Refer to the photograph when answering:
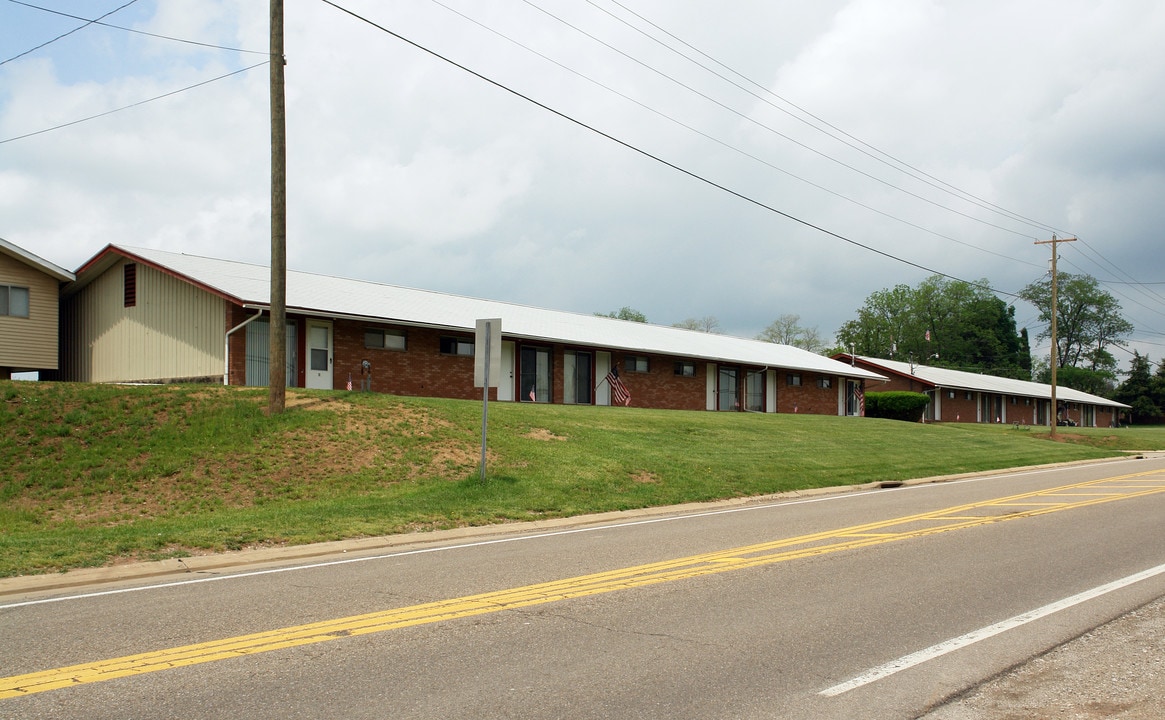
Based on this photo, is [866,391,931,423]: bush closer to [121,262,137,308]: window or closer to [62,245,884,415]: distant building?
[62,245,884,415]: distant building

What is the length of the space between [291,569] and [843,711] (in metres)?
6.46

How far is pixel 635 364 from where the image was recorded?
35375mm

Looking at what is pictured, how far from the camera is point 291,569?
966 cm

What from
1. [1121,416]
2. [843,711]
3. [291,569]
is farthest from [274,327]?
[1121,416]

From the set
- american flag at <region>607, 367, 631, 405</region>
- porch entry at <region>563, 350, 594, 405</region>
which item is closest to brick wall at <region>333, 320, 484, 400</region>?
porch entry at <region>563, 350, 594, 405</region>

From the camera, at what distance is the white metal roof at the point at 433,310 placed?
25.1 metres

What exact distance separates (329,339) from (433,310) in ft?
15.5

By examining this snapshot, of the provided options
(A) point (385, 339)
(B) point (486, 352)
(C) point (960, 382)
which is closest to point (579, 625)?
(B) point (486, 352)

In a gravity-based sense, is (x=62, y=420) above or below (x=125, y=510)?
above

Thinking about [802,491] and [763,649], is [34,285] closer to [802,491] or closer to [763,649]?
[802,491]

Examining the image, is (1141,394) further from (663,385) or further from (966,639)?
(966,639)

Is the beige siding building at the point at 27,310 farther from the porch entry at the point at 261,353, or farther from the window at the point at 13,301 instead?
the porch entry at the point at 261,353

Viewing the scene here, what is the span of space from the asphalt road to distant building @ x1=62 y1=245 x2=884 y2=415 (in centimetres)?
1450

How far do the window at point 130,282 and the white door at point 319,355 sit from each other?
21.2 feet
